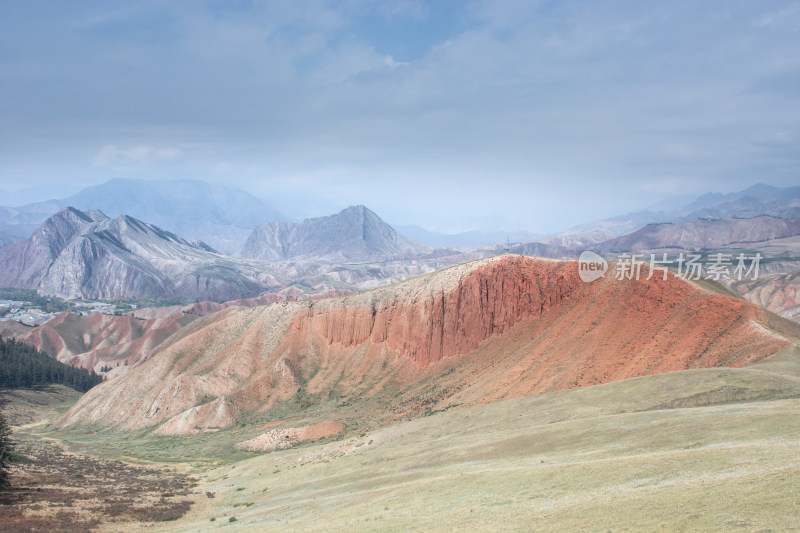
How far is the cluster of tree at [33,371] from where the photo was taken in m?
126

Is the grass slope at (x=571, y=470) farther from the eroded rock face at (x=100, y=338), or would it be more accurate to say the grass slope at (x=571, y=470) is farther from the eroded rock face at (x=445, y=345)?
the eroded rock face at (x=100, y=338)

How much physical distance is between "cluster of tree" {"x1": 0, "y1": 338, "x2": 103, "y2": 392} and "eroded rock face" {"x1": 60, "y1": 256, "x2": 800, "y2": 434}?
43833 mm

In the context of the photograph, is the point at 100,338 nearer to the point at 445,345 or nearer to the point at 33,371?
the point at 33,371

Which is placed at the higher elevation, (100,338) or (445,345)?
(445,345)

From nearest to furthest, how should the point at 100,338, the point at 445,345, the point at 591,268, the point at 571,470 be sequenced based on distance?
1. the point at 571,470
2. the point at 591,268
3. the point at 445,345
4. the point at 100,338

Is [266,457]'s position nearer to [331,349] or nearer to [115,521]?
[115,521]

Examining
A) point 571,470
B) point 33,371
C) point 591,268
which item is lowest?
point 33,371

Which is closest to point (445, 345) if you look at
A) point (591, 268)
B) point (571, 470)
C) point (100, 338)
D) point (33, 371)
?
point (591, 268)

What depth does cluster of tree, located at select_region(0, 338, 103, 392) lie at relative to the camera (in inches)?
4958

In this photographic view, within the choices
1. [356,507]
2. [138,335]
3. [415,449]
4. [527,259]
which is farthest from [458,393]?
[138,335]

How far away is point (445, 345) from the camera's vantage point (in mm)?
81500

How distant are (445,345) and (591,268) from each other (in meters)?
25.6

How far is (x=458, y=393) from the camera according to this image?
64312mm

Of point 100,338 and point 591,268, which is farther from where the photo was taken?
point 100,338
